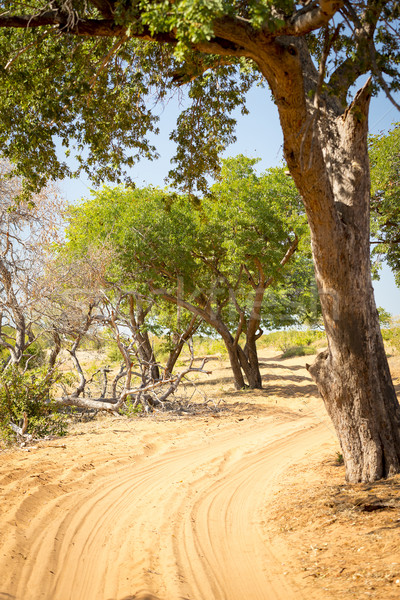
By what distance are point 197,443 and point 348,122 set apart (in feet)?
19.7

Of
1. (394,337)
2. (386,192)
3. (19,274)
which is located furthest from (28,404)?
(394,337)

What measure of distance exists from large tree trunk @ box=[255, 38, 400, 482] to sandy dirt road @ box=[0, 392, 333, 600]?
52.7 inches

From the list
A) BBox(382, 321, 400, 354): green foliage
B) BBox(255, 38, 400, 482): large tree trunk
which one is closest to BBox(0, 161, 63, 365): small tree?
BBox(255, 38, 400, 482): large tree trunk

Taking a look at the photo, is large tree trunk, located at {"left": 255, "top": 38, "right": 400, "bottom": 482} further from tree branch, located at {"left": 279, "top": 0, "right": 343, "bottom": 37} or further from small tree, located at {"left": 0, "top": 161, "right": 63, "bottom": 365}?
small tree, located at {"left": 0, "top": 161, "right": 63, "bottom": 365}

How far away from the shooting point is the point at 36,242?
12.6 meters

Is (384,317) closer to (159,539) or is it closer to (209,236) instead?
(209,236)

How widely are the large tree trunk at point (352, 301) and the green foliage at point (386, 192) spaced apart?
944 centimetres

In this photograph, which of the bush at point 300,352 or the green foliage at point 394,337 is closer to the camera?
the green foliage at point 394,337

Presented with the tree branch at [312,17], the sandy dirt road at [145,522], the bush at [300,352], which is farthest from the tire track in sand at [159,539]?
the bush at [300,352]

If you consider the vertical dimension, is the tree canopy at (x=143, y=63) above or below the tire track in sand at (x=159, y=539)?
above

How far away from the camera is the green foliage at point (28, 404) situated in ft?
27.0

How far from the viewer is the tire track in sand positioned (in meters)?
3.28

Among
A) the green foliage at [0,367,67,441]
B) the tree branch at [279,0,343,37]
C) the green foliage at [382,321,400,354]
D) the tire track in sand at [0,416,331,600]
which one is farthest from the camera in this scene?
the green foliage at [382,321,400,354]

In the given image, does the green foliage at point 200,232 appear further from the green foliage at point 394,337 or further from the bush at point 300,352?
the bush at point 300,352
